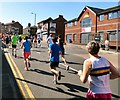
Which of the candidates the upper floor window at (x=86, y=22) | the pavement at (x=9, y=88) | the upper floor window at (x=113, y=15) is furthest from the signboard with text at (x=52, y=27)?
the pavement at (x=9, y=88)

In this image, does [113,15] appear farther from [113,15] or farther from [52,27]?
[52,27]

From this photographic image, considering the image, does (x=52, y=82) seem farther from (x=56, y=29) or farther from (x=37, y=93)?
(x=56, y=29)

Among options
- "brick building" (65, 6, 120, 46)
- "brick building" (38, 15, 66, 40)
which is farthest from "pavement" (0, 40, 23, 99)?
"brick building" (38, 15, 66, 40)

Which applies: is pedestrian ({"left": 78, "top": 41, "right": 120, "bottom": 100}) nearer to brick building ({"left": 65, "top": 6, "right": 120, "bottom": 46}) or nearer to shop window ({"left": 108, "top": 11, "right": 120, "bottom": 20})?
brick building ({"left": 65, "top": 6, "right": 120, "bottom": 46})

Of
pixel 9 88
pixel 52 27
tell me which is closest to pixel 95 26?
pixel 52 27

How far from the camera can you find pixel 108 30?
38094 mm

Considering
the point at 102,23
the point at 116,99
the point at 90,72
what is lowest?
the point at 116,99

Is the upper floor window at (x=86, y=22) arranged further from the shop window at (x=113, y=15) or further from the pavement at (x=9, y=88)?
the pavement at (x=9, y=88)

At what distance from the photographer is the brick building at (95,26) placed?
3620 centimetres

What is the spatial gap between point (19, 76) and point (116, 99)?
4610 mm

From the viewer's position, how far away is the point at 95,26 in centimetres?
4256

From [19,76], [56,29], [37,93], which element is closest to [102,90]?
[37,93]

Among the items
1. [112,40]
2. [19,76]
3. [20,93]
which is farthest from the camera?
[112,40]

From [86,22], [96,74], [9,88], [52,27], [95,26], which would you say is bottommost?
[9,88]
